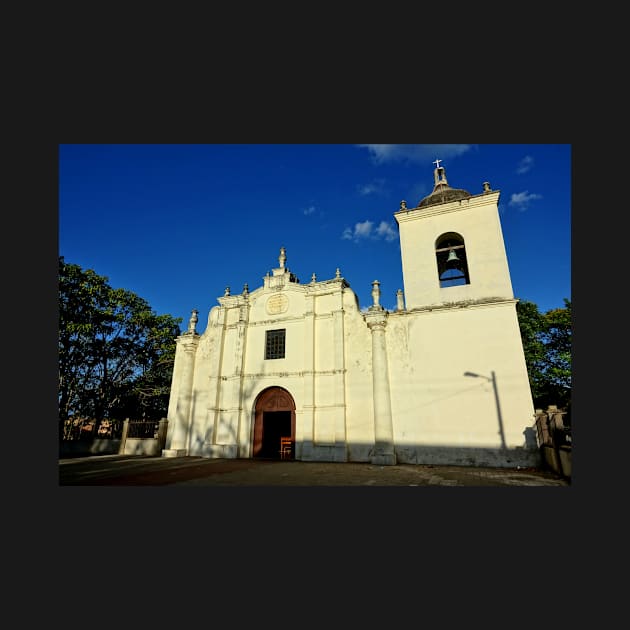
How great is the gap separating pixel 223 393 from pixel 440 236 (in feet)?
41.3

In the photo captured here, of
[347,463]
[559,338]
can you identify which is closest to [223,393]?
[347,463]

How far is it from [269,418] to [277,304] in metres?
5.70

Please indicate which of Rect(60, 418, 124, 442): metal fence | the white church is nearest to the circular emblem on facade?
the white church

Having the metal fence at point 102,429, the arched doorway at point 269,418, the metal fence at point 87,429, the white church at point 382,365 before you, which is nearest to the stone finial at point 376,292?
the white church at point 382,365

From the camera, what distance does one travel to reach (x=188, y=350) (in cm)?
1831

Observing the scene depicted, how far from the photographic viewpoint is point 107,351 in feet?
75.4

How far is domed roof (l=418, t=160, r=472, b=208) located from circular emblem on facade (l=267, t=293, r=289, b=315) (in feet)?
25.7

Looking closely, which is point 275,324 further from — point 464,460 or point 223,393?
point 464,460

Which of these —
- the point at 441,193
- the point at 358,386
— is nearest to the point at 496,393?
the point at 358,386

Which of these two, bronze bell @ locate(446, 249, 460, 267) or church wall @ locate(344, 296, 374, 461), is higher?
bronze bell @ locate(446, 249, 460, 267)

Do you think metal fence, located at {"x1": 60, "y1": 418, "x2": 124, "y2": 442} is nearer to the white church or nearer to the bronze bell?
the white church

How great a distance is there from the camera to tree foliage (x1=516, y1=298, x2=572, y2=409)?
22.7m

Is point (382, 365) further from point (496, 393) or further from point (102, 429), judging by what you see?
point (102, 429)

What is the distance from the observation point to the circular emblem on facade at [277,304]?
17489mm
